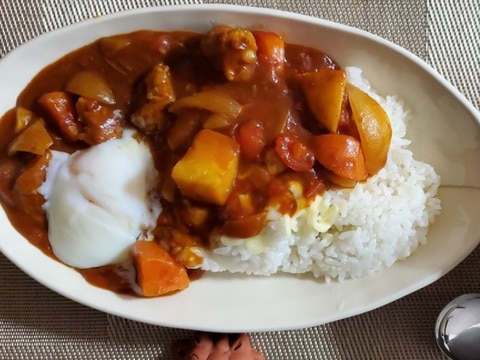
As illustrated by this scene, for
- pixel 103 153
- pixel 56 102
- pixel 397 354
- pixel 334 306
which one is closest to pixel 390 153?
pixel 334 306

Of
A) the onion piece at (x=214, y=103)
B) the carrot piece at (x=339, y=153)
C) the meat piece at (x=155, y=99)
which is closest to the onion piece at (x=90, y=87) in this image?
the meat piece at (x=155, y=99)

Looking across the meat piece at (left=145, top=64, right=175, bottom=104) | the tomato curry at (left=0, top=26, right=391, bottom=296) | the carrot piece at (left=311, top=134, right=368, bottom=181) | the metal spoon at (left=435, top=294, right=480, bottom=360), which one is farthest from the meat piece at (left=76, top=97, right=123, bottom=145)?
the metal spoon at (left=435, top=294, right=480, bottom=360)

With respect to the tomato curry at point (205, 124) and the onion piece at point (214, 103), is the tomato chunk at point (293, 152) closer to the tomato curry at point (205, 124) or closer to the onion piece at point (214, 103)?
the tomato curry at point (205, 124)

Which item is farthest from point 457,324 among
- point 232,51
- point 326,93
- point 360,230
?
point 232,51

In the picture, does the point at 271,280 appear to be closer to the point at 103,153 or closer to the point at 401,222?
the point at 401,222

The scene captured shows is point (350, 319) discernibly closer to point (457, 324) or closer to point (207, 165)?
point (457, 324)

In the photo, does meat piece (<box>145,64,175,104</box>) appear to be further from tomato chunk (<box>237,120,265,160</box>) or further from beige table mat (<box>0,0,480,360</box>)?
beige table mat (<box>0,0,480,360</box>)
